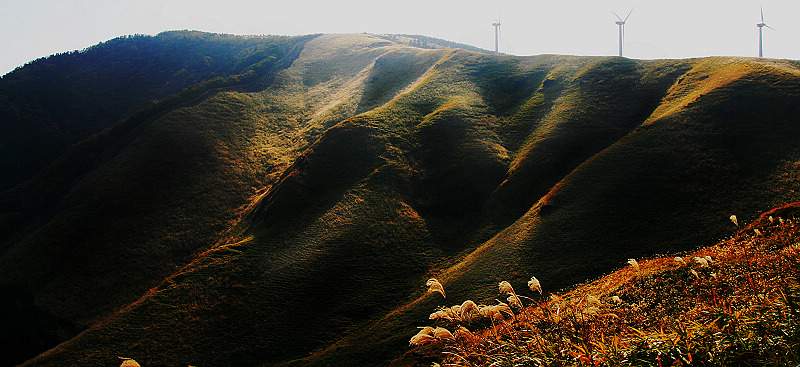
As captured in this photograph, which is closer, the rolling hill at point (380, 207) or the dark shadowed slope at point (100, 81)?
the rolling hill at point (380, 207)

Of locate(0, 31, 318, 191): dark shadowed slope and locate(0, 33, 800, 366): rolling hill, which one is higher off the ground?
locate(0, 31, 318, 191): dark shadowed slope

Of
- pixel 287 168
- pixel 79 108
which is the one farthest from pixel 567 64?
pixel 79 108

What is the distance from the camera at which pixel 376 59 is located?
94125 millimetres

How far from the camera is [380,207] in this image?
36.4m

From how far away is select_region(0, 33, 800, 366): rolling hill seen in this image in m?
25.8

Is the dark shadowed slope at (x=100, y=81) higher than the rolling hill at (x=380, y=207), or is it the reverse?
the dark shadowed slope at (x=100, y=81)

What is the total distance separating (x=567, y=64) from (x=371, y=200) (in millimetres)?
42917

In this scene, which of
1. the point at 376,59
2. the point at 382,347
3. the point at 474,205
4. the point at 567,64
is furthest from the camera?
the point at 376,59

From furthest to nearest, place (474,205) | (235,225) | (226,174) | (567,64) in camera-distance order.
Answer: (567,64), (226,174), (235,225), (474,205)

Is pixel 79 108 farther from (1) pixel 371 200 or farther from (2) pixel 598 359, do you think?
(2) pixel 598 359

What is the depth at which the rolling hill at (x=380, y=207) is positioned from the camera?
1016 inches

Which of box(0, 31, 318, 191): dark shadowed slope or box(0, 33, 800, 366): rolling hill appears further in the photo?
box(0, 31, 318, 191): dark shadowed slope

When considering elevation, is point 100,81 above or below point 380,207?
above

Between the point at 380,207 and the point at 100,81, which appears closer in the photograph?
the point at 380,207
